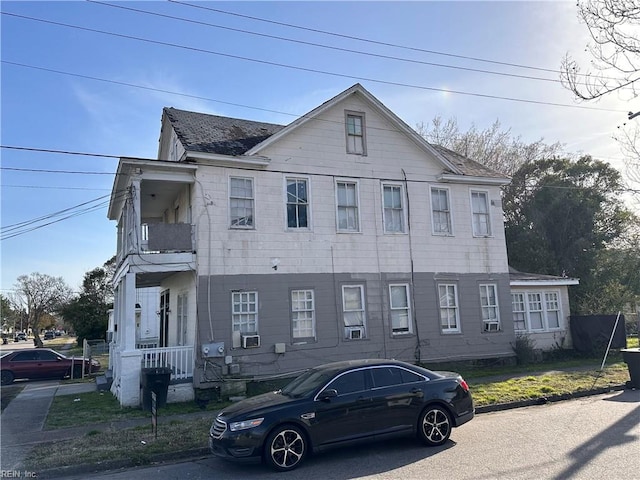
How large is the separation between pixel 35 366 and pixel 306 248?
563 inches

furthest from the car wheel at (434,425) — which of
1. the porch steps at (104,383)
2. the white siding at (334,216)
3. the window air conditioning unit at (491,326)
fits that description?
the porch steps at (104,383)

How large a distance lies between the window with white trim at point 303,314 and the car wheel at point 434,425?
7.71 meters

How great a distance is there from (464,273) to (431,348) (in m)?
3.20

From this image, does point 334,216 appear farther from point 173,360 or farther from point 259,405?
point 259,405

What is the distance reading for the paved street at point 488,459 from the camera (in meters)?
6.64

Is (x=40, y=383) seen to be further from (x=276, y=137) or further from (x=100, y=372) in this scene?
(x=276, y=137)

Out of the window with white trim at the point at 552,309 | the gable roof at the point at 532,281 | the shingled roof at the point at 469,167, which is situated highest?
the shingled roof at the point at 469,167

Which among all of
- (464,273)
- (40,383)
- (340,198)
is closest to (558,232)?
(464,273)

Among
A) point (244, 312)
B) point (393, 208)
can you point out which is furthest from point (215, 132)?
point (393, 208)

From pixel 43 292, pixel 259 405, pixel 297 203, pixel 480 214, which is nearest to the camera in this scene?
pixel 259 405

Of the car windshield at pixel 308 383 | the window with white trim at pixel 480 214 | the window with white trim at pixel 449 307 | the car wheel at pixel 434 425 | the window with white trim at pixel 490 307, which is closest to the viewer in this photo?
the car windshield at pixel 308 383

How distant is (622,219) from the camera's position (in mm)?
32562

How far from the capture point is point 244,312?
15.0 meters

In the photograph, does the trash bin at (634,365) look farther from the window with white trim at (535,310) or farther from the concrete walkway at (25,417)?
the concrete walkway at (25,417)
